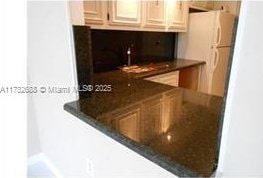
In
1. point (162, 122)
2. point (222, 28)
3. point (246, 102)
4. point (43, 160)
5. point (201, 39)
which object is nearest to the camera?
point (246, 102)

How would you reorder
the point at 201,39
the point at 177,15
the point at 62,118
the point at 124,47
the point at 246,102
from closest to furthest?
the point at 246,102 → the point at 62,118 → the point at 124,47 → the point at 177,15 → the point at 201,39

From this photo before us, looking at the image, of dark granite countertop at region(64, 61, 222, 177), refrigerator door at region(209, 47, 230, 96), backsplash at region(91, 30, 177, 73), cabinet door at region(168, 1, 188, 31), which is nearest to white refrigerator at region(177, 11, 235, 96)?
A: refrigerator door at region(209, 47, 230, 96)

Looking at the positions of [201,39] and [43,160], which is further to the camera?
[201,39]

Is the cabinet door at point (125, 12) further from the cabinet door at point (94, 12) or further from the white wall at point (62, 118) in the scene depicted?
the white wall at point (62, 118)

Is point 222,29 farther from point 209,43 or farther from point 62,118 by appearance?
point 62,118

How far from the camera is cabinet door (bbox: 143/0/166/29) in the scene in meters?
2.25

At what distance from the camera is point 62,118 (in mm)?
1438

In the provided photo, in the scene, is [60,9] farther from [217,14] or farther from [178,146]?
[217,14]

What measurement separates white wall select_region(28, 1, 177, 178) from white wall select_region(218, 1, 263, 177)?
29cm

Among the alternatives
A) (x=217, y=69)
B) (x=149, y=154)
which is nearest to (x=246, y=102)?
(x=149, y=154)

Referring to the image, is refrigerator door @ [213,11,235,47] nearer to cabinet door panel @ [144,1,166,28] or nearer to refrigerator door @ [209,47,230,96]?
refrigerator door @ [209,47,230,96]

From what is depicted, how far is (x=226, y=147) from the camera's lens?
641 mm

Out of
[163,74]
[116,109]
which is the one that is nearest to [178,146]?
[116,109]

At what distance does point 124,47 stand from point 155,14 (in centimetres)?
53
